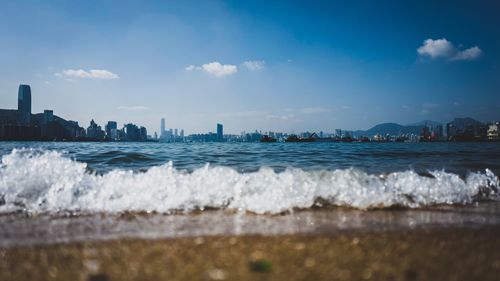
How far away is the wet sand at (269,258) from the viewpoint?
204cm

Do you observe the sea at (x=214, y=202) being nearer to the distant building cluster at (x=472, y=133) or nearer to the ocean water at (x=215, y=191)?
the ocean water at (x=215, y=191)

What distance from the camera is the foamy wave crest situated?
4.51 m

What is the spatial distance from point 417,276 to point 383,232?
3.81 feet

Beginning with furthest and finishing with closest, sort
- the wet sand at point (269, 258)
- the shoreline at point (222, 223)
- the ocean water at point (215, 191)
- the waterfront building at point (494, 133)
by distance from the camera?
the waterfront building at point (494, 133) < the ocean water at point (215, 191) < the shoreline at point (222, 223) < the wet sand at point (269, 258)

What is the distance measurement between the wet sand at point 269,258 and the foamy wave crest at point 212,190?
1.57m

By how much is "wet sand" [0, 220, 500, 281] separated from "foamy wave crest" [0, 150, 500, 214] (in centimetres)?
157

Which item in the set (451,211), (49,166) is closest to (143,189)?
(49,166)

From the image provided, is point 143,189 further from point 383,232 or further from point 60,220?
point 383,232

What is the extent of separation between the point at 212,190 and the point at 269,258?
271 cm

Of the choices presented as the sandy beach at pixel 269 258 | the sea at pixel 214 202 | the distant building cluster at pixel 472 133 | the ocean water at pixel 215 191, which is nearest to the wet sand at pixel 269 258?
the sandy beach at pixel 269 258

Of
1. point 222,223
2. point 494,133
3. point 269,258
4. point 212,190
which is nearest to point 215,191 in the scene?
point 212,190

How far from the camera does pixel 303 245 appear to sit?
8.70ft

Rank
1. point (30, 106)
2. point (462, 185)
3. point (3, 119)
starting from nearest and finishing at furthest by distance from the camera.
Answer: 1. point (462, 185)
2. point (3, 119)
3. point (30, 106)

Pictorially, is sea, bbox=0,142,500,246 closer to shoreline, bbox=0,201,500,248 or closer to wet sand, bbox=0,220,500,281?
shoreline, bbox=0,201,500,248
